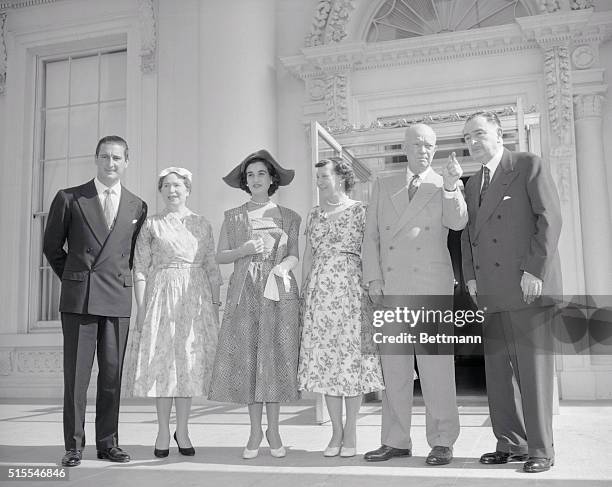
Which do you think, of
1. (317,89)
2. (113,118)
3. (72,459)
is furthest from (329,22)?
(72,459)

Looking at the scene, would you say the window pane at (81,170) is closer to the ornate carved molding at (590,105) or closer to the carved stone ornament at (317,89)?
the carved stone ornament at (317,89)

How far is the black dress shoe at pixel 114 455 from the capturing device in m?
3.15

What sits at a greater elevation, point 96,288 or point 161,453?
point 96,288

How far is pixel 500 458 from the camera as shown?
295 cm

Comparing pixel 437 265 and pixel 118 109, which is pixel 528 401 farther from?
pixel 118 109

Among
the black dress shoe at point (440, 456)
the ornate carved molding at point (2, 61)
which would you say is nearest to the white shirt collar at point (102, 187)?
the black dress shoe at point (440, 456)

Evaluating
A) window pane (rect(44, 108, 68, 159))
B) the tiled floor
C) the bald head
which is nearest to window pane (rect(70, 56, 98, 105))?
window pane (rect(44, 108, 68, 159))

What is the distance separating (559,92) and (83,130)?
4.95 m

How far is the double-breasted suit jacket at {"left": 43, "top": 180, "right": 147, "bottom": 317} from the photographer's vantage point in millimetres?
3176

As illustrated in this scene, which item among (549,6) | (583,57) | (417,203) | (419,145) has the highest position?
(549,6)

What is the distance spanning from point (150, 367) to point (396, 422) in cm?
121

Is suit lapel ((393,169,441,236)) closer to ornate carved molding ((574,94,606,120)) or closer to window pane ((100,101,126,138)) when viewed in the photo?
ornate carved molding ((574,94,606,120))

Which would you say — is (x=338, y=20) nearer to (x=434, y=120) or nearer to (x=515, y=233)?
(x=434, y=120)

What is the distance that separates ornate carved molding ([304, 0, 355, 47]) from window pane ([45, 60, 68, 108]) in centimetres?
293
